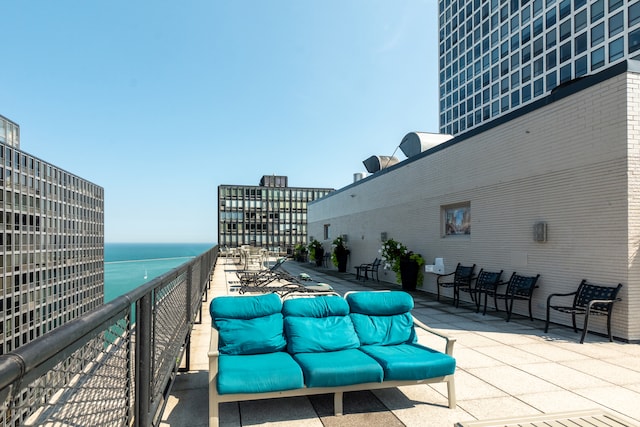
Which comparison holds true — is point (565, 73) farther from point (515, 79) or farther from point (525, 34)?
point (525, 34)

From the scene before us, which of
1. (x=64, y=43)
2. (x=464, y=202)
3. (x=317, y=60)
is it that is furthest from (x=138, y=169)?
(x=464, y=202)

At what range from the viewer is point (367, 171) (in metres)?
20.8

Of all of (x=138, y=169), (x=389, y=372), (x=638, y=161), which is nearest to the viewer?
(x=389, y=372)

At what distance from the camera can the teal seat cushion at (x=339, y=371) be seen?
3.23 metres

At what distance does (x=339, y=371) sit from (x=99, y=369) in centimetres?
213

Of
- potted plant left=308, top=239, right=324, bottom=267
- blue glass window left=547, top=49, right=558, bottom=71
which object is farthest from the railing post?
blue glass window left=547, top=49, right=558, bottom=71

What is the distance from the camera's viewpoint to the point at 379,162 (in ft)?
62.7

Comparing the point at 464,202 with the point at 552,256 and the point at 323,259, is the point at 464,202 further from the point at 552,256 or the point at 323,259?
the point at 323,259

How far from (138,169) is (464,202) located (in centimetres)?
3610

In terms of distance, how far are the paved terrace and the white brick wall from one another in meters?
1.33

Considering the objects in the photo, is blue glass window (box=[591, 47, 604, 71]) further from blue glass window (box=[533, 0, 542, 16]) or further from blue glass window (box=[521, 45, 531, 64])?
blue glass window (box=[533, 0, 542, 16])

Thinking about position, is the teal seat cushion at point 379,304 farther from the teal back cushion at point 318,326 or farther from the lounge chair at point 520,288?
the lounge chair at point 520,288

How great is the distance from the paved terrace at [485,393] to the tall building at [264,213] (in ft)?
200

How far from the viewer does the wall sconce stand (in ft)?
24.4
